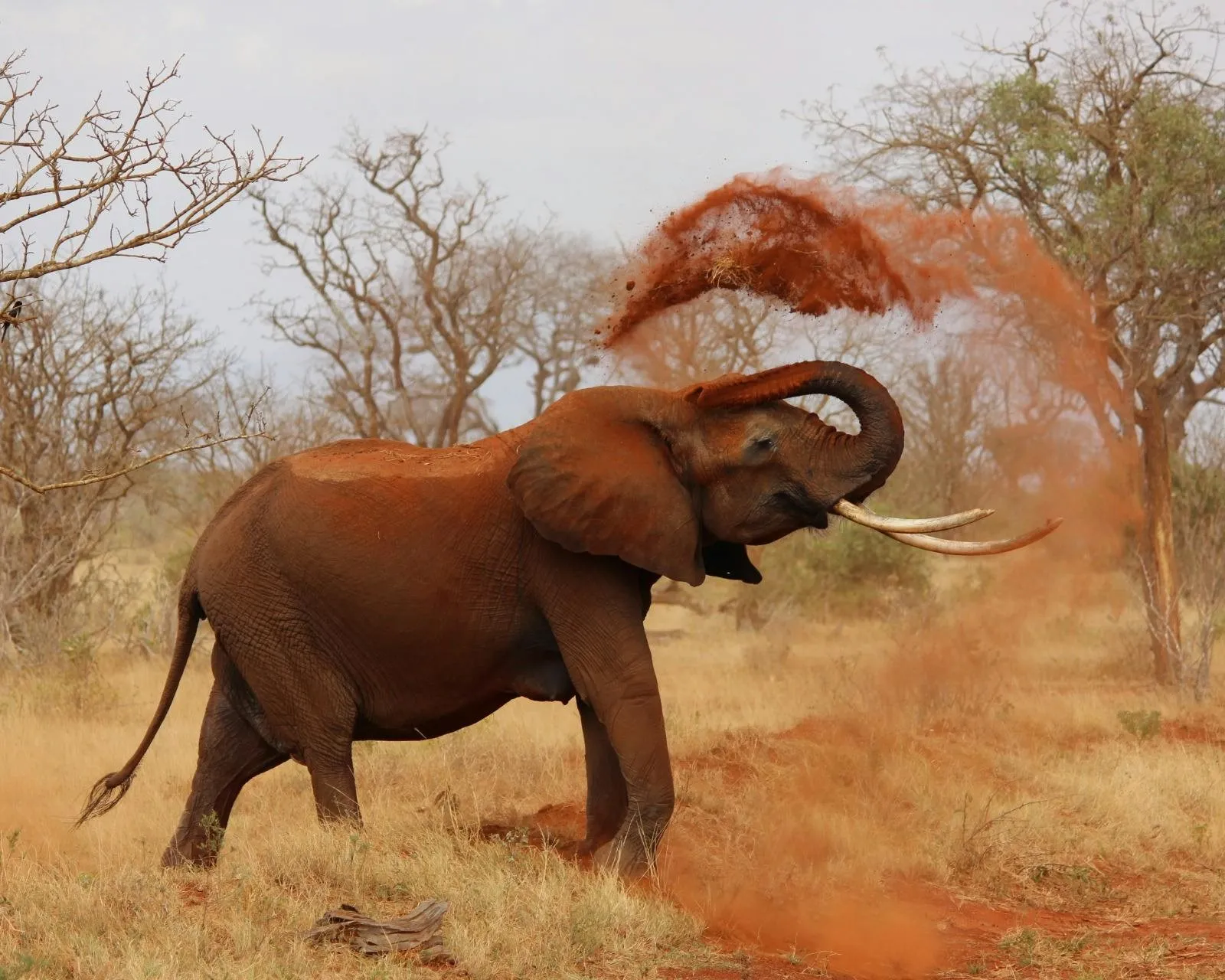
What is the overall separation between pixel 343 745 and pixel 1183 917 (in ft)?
15.6

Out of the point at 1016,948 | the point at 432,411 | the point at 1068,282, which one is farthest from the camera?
the point at 432,411

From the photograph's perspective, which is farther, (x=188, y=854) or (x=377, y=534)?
(x=188, y=854)

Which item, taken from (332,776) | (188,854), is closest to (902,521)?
(332,776)

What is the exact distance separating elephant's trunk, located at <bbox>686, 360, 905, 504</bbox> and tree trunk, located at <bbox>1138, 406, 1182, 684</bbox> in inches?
343

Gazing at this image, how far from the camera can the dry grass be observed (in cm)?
671

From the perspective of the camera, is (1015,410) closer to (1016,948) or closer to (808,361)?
(808,361)

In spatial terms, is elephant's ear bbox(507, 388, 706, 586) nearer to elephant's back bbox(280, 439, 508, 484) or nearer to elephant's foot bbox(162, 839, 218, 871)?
elephant's back bbox(280, 439, 508, 484)

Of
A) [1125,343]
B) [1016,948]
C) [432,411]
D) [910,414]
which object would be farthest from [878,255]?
[432,411]

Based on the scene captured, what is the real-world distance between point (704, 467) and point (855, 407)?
870 millimetres

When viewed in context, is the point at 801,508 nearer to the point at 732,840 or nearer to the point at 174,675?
the point at 732,840

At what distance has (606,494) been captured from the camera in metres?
8.15

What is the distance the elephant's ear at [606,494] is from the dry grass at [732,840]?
164cm

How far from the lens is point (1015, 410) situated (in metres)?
12.9

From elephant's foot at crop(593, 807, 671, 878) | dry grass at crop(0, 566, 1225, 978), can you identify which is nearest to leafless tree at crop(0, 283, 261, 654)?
dry grass at crop(0, 566, 1225, 978)
